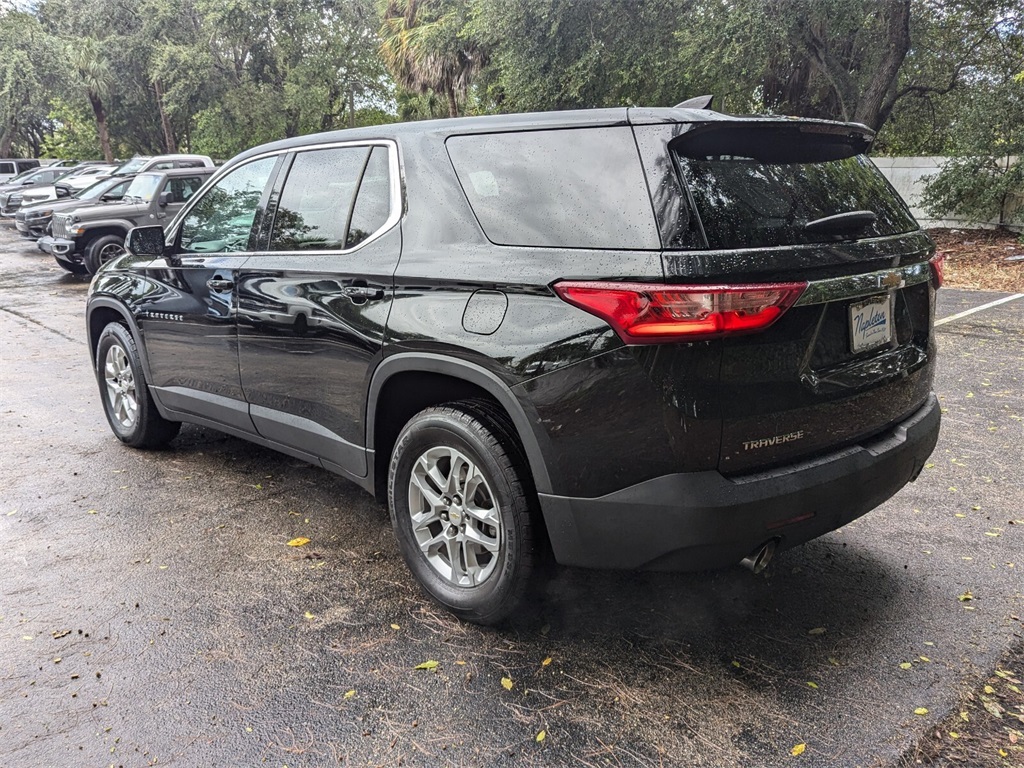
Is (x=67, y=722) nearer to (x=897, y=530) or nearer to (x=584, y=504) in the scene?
(x=584, y=504)

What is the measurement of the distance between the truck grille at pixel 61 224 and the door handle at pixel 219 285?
11.9 m

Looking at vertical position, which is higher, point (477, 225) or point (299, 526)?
point (477, 225)

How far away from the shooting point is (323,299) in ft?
11.4

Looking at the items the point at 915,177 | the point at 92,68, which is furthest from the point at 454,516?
the point at 92,68

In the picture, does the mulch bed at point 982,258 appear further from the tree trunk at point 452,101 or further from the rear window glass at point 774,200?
the tree trunk at point 452,101

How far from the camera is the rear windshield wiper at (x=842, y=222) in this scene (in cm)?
268

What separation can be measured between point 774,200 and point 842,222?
9.8 inches

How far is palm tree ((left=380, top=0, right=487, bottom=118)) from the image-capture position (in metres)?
19.4

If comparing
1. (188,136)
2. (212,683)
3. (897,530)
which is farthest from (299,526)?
(188,136)

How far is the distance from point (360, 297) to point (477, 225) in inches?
25.0

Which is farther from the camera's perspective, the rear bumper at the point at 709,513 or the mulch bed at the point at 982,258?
the mulch bed at the point at 982,258

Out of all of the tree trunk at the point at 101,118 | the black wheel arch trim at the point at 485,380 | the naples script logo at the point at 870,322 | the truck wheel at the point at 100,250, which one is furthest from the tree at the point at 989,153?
the tree trunk at the point at 101,118

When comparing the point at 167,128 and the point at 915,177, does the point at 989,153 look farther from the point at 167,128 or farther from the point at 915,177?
the point at 167,128

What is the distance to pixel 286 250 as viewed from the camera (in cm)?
378
